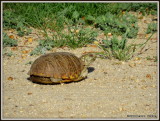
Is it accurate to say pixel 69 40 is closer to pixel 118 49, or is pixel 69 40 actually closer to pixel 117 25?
pixel 118 49

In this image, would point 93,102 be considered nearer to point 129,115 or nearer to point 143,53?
point 129,115

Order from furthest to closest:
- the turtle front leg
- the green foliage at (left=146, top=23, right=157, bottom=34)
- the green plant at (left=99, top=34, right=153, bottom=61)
Result: the green foliage at (left=146, top=23, right=157, bottom=34) → the green plant at (left=99, top=34, right=153, bottom=61) → the turtle front leg

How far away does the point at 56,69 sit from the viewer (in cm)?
541

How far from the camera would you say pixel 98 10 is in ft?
28.5

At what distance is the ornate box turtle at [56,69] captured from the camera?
17.7 feet

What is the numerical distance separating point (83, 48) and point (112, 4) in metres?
2.34

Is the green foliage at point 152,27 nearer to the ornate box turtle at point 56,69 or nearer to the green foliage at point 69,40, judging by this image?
the green foliage at point 69,40

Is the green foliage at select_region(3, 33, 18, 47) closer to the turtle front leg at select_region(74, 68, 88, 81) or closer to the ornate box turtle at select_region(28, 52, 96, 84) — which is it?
the ornate box turtle at select_region(28, 52, 96, 84)

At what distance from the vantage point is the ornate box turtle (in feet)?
17.7

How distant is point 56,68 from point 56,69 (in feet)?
0.05

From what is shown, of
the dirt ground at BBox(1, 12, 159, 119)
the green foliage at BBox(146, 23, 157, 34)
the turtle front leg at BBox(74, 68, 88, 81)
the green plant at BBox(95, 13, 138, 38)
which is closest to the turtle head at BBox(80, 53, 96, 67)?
the dirt ground at BBox(1, 12, 159, 119)

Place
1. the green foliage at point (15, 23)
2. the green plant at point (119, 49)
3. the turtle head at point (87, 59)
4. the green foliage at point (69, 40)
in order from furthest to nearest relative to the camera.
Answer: the green foliage at point (15, 23) < the green foliage at point (69, 40) < the green plant at point (119, 49) < the turtle head at point (87, 59)

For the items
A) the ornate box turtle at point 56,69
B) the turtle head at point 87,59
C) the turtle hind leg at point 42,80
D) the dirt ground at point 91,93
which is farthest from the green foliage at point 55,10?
the turtle hind leg at point 42,80

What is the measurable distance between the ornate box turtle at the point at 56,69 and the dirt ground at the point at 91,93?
0.11 metres
